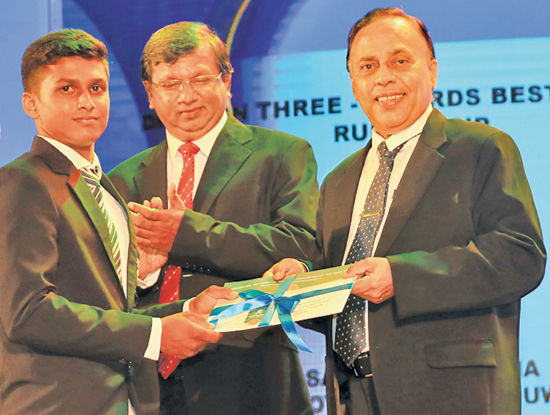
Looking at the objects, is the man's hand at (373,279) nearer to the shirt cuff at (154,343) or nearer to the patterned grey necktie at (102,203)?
the shirt cuff at (154,343)

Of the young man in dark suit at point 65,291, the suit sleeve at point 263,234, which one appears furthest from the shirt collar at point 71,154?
the suit sleeve at point 263,234

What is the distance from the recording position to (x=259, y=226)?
2.89m

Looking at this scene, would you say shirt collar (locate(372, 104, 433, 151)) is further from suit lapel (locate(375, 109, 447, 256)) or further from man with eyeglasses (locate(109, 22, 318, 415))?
man with eyeglasses (locate(109, 22, 318, 415))

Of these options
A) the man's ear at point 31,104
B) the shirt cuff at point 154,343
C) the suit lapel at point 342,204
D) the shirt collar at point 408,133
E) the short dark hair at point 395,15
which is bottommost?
the shirt cuff at point 154,343

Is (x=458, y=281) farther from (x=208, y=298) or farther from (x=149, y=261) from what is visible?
(x=149, y=261)

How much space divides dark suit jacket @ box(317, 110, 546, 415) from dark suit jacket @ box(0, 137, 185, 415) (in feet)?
2.96

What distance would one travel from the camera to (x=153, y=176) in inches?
122

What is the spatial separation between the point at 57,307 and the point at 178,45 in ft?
4.66

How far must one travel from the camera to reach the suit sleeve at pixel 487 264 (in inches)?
89.4

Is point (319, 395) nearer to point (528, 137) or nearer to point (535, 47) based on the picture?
point (528, 137)

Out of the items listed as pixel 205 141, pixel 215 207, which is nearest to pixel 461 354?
pixel 215 207

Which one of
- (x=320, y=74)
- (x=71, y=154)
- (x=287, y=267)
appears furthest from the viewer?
(x=320, y=74)

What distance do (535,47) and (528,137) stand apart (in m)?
0.47

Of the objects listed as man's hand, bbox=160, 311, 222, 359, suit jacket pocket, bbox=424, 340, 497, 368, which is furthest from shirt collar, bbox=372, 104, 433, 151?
man's hand, bbox=160, 311, 222, 359
